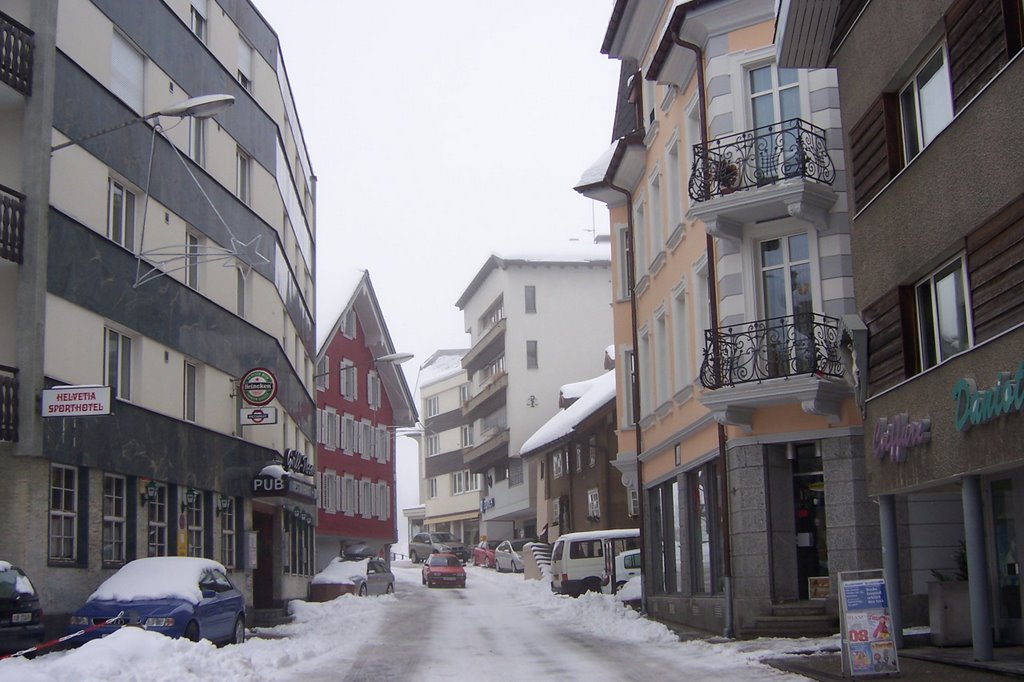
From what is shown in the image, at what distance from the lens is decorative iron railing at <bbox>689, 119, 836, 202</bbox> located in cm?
2122

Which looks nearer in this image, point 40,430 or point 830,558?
point 40,430

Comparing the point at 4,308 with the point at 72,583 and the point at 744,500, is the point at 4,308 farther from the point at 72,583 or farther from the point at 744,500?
the point at 744,500

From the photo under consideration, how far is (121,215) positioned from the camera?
2328cm

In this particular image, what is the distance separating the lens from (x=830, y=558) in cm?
2064

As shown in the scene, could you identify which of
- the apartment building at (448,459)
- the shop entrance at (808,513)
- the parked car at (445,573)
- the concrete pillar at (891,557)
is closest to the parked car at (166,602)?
the shop entrance at (808,513)

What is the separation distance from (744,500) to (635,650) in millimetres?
3353

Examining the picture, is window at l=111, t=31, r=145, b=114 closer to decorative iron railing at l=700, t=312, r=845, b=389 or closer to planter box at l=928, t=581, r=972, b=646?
decorative iron railing at l=700, t=312, r=845, b=389

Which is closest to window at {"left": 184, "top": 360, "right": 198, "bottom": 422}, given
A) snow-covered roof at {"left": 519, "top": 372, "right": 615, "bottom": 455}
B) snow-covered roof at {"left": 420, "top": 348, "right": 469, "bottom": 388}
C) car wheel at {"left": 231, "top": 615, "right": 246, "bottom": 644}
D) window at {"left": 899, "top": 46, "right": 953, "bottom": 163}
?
car wheel at {"left": 231, "top": 615, "right": 246, "bottom": 644}

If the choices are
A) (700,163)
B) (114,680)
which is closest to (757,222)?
(700,163)

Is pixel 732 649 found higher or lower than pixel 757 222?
lower

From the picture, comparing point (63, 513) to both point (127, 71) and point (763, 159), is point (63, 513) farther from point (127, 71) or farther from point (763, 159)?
point (763, 159)

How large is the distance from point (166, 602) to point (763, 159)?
12.1 m

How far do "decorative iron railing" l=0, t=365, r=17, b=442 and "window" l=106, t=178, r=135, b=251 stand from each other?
14.3 ft

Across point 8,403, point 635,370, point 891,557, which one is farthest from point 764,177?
point 8,403
